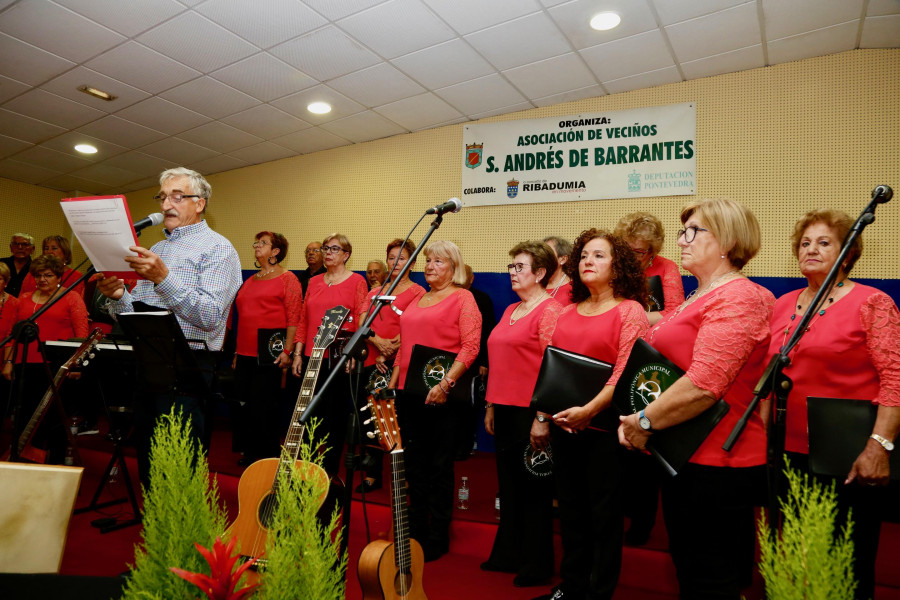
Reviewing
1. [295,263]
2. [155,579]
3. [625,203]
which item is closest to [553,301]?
[155,579]

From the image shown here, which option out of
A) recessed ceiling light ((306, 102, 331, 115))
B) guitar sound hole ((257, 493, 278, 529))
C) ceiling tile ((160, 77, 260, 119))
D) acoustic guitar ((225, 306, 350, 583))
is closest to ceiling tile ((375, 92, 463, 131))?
recessed ceiling light ((306, 102, 331, 115))

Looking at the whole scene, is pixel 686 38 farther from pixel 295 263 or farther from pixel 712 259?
pixel 295 263

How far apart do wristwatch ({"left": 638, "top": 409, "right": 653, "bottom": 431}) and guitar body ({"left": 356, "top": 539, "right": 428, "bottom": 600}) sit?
105 centimetres

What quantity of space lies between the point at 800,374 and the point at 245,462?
3829 mm

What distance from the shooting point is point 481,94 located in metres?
4.99

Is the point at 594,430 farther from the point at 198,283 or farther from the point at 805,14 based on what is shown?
the point at 805,14

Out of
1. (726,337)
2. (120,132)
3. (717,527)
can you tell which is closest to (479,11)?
(726,337)

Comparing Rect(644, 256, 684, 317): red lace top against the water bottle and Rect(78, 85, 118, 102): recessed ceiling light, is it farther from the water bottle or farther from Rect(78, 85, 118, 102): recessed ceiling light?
Rect(78, 85, 118, 102): recessed ceiling light

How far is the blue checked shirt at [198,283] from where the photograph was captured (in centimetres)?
234

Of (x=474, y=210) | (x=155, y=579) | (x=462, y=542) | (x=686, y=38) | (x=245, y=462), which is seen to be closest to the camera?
(x=155, y=579)

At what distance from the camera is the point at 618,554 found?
2098 millimetres

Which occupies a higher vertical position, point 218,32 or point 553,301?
point 218,32

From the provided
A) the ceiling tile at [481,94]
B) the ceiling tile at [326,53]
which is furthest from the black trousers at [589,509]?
the ceiling tile at [481,94]

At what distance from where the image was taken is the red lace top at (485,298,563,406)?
270 cm
